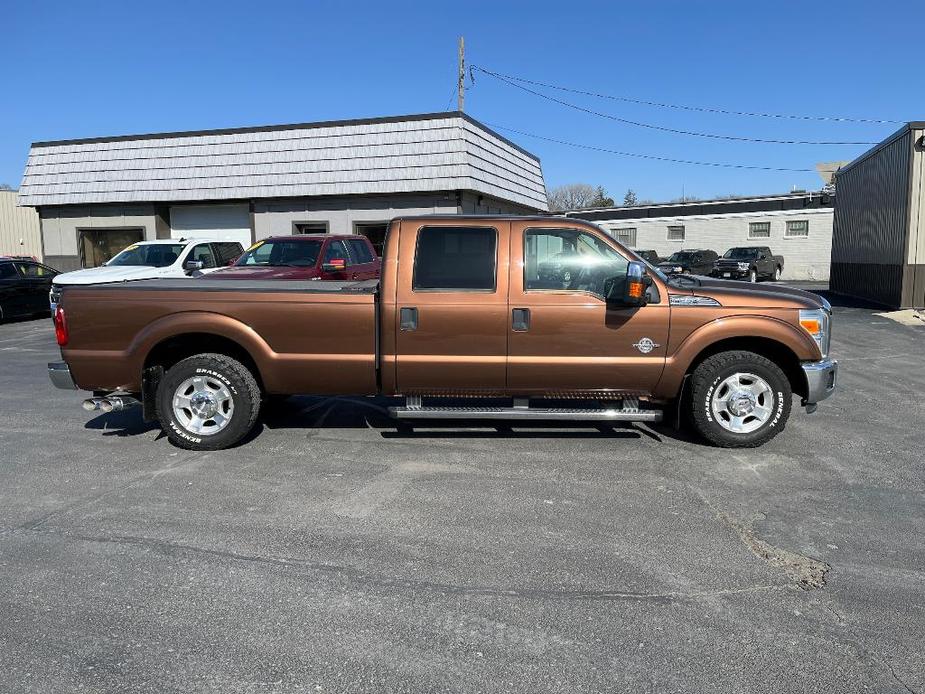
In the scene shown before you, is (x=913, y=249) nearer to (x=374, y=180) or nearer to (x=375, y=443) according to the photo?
(x=374, y=180)

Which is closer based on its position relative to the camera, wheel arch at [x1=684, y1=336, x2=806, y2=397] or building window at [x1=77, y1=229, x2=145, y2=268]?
wheel arch at [x1=684, y1=336, x2=806, y2=397]

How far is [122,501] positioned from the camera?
466cm

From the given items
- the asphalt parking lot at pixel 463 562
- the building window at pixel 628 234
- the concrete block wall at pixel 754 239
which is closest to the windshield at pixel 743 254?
the concrete block wall at pixel 754 239

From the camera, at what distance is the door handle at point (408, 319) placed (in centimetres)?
557

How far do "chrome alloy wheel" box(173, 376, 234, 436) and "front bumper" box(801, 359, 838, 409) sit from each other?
4828 mm

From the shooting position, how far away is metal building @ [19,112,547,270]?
17.3m

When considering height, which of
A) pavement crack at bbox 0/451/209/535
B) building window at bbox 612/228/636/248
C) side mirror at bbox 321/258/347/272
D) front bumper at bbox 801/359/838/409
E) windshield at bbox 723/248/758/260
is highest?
building window at bbox 612/228/636/248

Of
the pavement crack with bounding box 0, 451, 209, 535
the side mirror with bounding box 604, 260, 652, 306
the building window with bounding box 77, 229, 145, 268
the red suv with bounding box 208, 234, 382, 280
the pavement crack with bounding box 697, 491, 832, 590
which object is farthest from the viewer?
the building window with bounding box 77, 229, 145, 268

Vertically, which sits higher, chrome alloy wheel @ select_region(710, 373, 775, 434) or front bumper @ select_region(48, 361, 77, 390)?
front bumper @ select_region(48, 361, 77, 390)

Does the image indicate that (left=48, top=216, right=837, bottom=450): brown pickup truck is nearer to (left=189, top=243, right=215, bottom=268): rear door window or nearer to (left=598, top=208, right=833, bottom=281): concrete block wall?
(left=189, top=243, right=215, bottom=268): rear door window

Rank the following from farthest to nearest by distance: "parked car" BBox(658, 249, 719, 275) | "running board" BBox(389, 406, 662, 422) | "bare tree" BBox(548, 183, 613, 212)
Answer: "bare tree" BBox(548, 183, 613, 212) → "parked car" BBox(658, 249, 719, 275) → "running board" BBox(389, 406, 662, 422)

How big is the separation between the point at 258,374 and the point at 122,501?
1.61 m

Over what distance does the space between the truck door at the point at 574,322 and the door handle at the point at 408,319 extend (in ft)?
2.54

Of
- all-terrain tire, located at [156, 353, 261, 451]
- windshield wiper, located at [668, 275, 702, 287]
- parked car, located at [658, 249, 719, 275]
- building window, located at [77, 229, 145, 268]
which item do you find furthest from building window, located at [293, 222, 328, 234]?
parked car, located at [658, 249, 719, 275]
